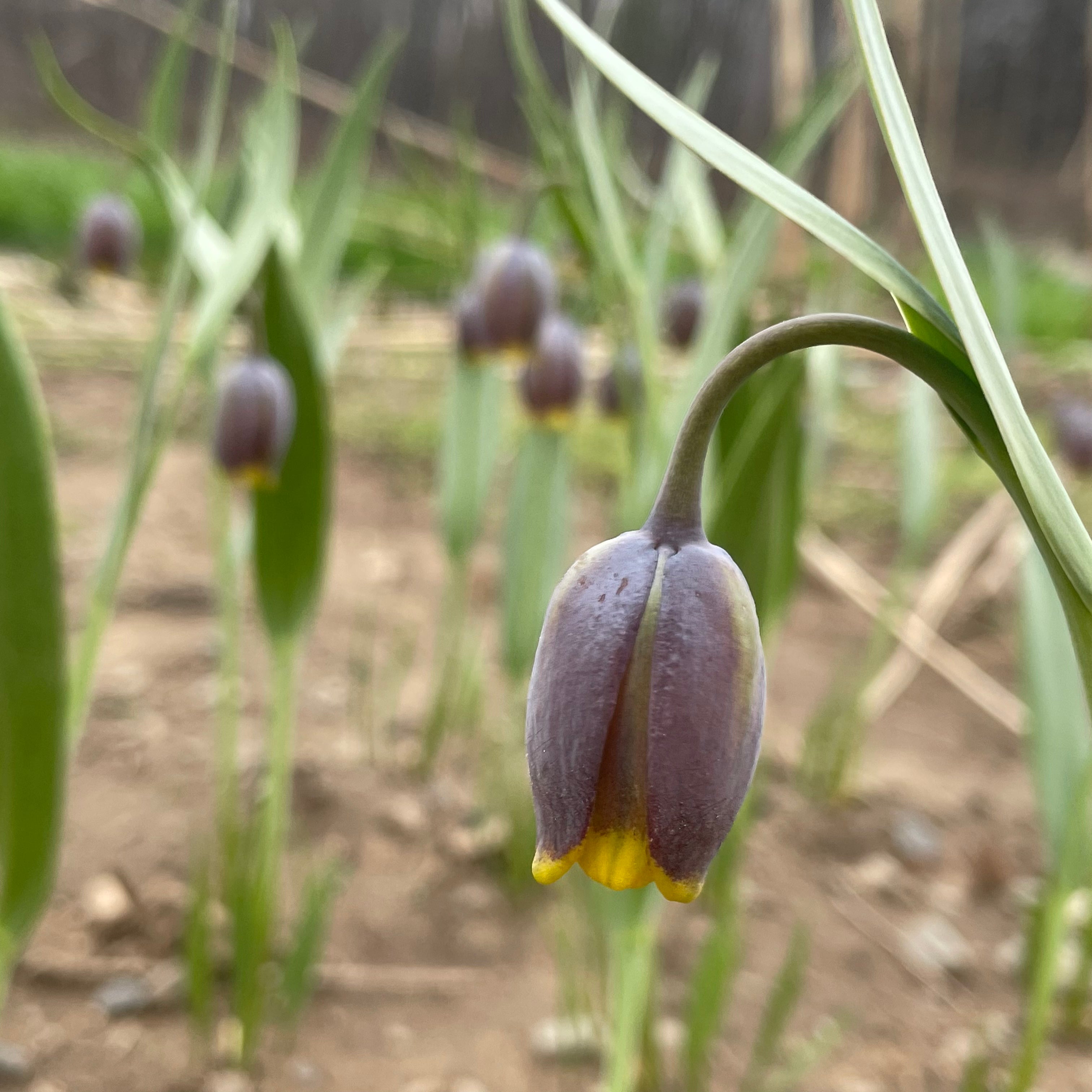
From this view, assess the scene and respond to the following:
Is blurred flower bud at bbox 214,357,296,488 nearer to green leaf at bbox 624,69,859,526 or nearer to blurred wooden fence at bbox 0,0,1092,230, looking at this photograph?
green leaf at bbox 624,69,859,526

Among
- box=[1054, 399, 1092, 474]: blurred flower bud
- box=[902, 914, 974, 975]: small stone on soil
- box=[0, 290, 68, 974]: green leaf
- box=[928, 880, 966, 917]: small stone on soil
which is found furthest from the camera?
box=[1054, 399, 1092, 474]: blurred flower bud

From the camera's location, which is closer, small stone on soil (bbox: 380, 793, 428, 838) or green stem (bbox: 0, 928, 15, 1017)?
green stem (bbox: 0, 928, 15, 1017)

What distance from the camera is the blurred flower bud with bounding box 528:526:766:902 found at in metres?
0.32

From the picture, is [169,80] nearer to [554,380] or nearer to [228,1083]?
[554,380]

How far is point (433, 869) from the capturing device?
1173 mm

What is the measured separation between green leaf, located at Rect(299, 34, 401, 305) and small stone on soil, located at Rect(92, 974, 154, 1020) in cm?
60

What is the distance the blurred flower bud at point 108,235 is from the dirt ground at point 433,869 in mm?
560

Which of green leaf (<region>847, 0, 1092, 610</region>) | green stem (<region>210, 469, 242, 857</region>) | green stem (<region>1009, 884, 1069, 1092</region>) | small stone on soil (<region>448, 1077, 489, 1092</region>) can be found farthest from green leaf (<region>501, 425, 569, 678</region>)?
green leaf (<region>847, 0, 1092, 610</region>)

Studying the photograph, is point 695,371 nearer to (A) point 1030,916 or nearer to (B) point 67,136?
(A) point 1030,916

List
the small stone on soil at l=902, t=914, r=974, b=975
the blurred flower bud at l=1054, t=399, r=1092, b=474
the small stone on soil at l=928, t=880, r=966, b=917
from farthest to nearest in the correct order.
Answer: the blurred flower bud at l=1054, t=399, r=1092, b=474
the small stone on soil at l=928, t=880, r=966, b=917
the small stone on soil at l=902, t=914, r=974, b=975

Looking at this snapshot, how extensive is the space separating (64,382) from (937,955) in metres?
2.57

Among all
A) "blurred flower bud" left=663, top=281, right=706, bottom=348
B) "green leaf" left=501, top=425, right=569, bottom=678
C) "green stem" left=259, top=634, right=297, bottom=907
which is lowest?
"green stem" left=259, top=634, right=297, bottom=907

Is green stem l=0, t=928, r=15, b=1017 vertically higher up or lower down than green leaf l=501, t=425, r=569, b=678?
lower down

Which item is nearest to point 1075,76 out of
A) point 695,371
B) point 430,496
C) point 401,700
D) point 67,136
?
point 430,496
